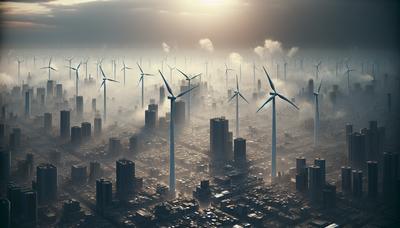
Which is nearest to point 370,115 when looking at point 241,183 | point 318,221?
point 241,183

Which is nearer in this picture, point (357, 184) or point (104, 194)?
point (104, 194)

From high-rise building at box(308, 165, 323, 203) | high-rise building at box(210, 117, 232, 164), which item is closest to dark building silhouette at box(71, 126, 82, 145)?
high-rise building at box(210, 117, 232, 164)

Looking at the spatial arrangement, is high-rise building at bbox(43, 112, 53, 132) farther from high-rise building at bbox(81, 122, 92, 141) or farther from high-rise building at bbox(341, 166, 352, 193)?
high-rise building at bbox(341, 166, 352, 193)

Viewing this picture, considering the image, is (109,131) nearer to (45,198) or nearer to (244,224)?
(45,198)

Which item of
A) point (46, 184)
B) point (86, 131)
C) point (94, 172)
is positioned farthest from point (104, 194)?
point (86, 131)

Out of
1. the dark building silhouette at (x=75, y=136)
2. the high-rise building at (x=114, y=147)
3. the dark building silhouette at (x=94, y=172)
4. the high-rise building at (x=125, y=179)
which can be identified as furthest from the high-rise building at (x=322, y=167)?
the dark building silhouette at (x=75, y=136)

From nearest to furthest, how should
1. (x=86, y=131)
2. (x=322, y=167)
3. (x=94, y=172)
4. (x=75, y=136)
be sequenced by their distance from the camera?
(x=322, y=167)
(x=94, y=172)
(x=75, y=136)
(x=86, y=131)

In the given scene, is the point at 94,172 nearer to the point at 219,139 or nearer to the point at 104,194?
the point at 104,194
